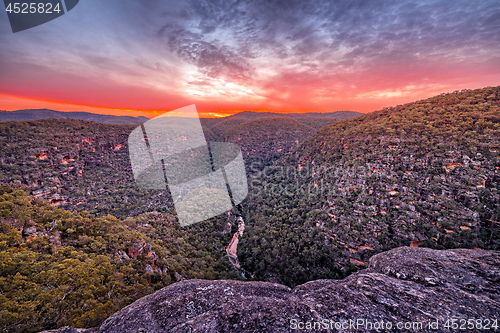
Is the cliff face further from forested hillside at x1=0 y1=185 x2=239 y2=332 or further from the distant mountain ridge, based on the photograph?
the distant mountain ridge

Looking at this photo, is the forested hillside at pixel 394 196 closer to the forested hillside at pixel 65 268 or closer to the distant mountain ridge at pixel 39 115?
the forested hillside at pixel 65 268

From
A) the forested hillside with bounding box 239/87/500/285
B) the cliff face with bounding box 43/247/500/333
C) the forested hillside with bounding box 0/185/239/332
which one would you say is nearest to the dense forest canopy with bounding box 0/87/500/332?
the forested hillside with bounding box 0/185/239/332

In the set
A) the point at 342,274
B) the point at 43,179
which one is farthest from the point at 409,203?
the point at 43,179

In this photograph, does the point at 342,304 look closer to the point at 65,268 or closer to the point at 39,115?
the point at 65,268

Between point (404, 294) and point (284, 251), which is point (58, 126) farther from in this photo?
point (404, 294)

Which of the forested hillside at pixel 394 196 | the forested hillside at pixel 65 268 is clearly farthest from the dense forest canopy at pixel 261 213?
the forested hillside at pixel 394 196

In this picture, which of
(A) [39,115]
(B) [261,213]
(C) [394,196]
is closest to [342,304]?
(C) [394,196]
